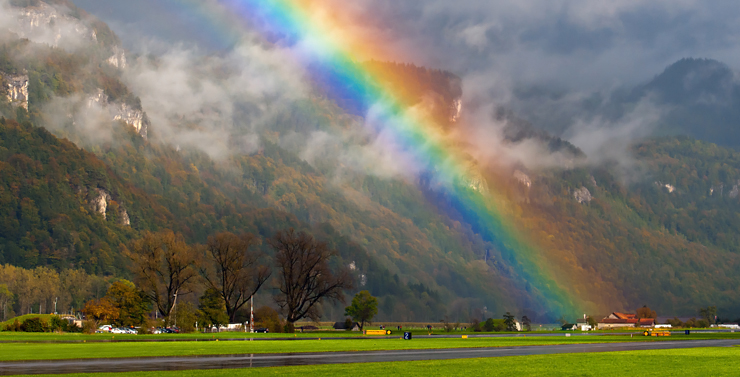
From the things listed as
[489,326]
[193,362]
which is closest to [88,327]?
[193,362]

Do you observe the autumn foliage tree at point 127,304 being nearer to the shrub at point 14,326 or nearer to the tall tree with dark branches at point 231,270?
the shrub at point 14,326

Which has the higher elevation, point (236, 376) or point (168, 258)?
point (168, 258)

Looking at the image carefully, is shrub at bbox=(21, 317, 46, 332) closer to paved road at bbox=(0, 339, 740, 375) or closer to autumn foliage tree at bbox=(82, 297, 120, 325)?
autumn foliage tree at bbox=(82, 297, 120, 325)

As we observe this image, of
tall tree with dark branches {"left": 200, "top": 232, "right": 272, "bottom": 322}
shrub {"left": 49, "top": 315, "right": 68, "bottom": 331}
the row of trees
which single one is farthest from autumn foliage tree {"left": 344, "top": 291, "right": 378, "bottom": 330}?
shrub {"left": 49, "top": 315, "right": 68, "bottom": 331}

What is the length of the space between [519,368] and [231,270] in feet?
381

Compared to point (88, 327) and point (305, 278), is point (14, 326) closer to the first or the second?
point (88, 327)

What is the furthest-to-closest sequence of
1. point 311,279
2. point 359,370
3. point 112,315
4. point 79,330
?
point 311,279
point 112,315
point 79,330
point 359,370

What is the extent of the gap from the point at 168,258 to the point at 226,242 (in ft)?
43.6

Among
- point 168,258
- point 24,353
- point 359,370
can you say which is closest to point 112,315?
point 168,258

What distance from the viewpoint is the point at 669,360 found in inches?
2100

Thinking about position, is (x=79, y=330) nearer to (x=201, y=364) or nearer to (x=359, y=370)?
(x=201, y=364)

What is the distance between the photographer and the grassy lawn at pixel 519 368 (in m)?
40.7

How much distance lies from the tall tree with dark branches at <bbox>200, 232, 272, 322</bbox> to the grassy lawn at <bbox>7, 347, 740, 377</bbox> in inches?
4252

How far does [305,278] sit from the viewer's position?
513ft
